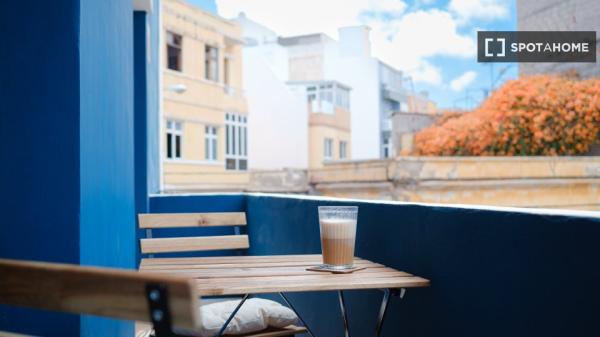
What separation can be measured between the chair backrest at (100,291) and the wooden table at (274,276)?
848 millimetres

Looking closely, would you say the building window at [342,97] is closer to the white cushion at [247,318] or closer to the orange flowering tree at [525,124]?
the orange flowering tree at [525,124]

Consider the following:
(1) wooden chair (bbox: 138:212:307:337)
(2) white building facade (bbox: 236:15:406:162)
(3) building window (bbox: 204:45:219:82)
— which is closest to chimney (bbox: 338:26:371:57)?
(2) white building facade (bbox: 236:15:406:162)

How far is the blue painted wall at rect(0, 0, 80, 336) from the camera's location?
1.92 metres

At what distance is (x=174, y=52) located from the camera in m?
23.2

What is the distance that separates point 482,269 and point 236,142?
24453 mm

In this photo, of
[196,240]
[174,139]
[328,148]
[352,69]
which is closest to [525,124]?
[174,139]

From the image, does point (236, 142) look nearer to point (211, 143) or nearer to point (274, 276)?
point (211, 143)

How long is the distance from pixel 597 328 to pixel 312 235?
2184mm

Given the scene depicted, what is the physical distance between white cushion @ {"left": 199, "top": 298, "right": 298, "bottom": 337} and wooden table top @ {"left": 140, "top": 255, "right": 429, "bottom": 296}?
0.63 ft

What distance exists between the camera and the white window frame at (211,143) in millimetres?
24156

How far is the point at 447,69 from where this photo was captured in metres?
52.4

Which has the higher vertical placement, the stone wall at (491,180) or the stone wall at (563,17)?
the stone wall at (563,17)

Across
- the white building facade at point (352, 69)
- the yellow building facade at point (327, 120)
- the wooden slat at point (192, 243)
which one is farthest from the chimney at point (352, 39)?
the wooden slat at point (192, 243)

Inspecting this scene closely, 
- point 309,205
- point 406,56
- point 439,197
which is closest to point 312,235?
point 309,205
